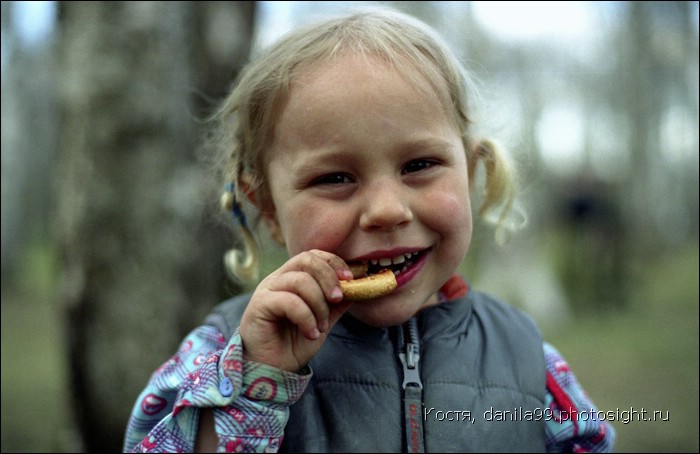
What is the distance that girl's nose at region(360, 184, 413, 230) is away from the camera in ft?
5.31

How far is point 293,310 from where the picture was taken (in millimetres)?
1497

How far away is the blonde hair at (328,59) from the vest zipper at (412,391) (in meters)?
0.69

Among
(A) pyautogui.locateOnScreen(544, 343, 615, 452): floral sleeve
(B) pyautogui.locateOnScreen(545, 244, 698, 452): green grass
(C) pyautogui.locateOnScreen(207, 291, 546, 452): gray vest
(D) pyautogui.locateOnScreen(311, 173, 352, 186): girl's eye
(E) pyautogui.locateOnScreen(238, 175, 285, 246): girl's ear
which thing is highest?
(D) pyautogui.locateOnScreen(311, 173, 352, 186): girl's eye

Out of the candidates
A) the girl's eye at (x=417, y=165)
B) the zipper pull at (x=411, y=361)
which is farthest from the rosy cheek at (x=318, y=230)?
the zipper pull at (x=411, y=361)

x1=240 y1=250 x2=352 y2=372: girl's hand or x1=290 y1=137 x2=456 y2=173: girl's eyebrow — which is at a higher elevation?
x1=290 y1=137 x2=456 y2=173: girl's eyebrow

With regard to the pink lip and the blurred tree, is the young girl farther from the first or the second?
the blurred tree

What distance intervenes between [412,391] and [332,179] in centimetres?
69

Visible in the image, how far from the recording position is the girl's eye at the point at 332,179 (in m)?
1.74

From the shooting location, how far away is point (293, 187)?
1773 mm

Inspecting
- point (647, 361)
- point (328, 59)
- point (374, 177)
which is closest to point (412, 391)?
point (374, 177)

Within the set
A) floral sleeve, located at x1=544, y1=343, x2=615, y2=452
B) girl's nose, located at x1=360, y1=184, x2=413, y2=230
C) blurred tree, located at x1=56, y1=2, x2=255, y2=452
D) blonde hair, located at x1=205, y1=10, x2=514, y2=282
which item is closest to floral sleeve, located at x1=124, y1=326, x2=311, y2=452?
girl's nose, located at x1=360, y1=184, x2=413, y2=230

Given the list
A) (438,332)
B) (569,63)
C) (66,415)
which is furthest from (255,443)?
(569,63)

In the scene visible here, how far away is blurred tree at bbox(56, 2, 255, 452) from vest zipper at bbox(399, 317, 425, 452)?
1.31 m

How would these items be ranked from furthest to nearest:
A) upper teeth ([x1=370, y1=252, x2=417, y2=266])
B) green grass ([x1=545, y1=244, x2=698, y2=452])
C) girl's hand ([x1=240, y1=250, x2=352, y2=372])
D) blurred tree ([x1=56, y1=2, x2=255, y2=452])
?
green grass ([x1=545, y1=244, x2=698, y2=452])
blurred tree ([x1=56, y1=2, x2=255, y2=452])
upper teeth ([x1=370, y1=252, x2=417, y2=266])
girl's hand ([x1=240, y1=250, x2=352, y2=372])
